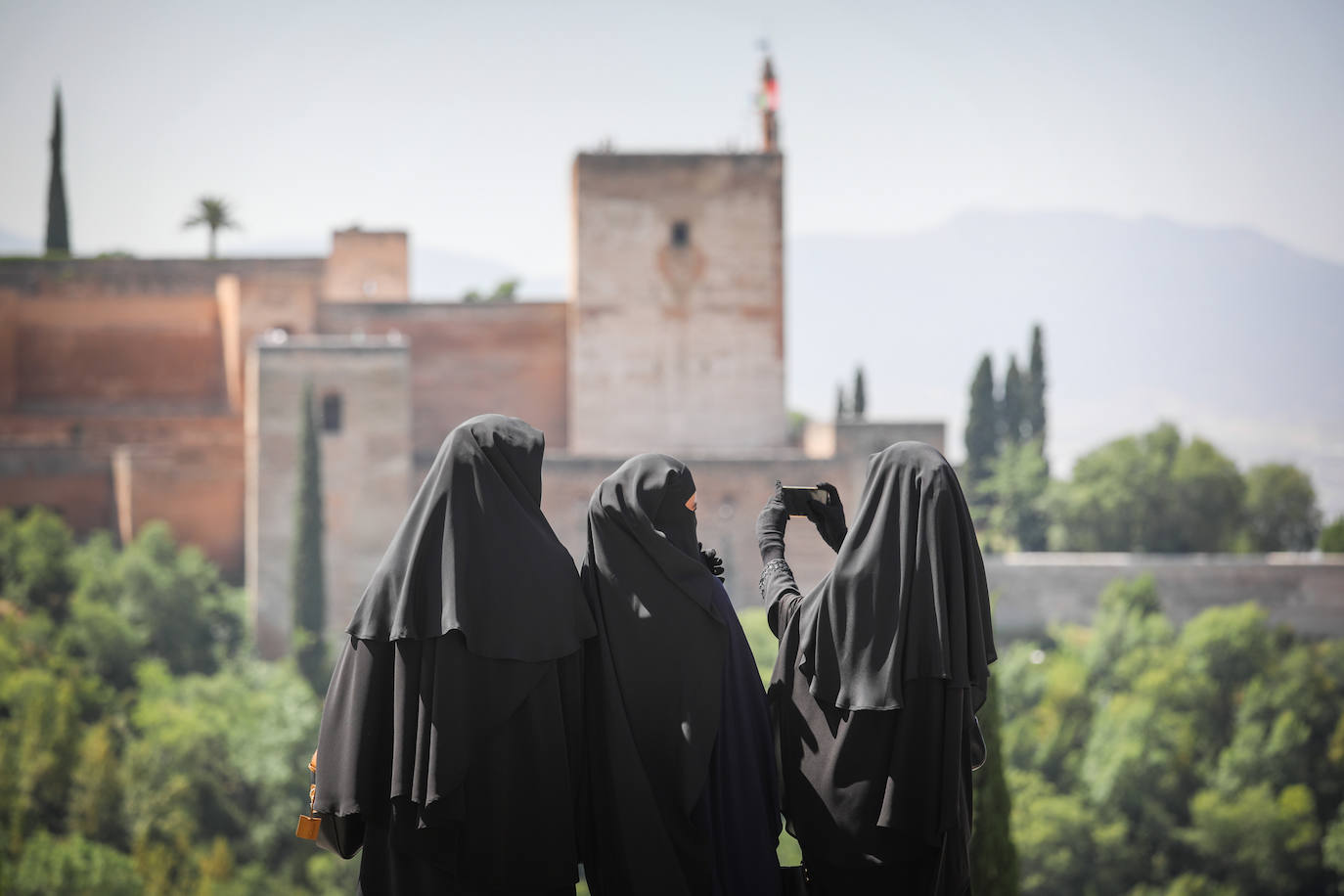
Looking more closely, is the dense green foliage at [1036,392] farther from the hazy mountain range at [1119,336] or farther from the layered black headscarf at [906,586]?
the hazy mountain range at [1119,336]

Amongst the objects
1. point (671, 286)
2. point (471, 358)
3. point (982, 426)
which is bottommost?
point (982, 426)

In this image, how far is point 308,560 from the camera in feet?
64.0

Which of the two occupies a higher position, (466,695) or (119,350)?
(119,350)

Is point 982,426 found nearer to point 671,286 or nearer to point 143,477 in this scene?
point 671,286

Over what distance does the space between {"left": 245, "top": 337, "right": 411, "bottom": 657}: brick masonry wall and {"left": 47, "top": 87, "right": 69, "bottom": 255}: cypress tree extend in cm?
1070

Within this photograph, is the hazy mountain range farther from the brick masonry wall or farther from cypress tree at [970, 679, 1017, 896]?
cypress tree at [970, 679, 1017, 896]

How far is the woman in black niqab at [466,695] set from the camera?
3.09 meters

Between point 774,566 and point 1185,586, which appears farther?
point 1185,586

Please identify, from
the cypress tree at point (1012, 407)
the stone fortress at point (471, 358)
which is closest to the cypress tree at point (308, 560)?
the stone fortress at point (471, 358)

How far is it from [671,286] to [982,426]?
13.5 metres

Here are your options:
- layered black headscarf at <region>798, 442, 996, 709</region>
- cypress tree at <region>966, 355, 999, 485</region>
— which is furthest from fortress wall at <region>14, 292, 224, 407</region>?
layered black headscarf at <region>798, 442, 996, 709</region>

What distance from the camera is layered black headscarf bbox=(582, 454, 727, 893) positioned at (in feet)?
10.4

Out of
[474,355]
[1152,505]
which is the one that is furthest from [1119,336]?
Result: [474,355]

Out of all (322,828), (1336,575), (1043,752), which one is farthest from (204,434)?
(322,828)
